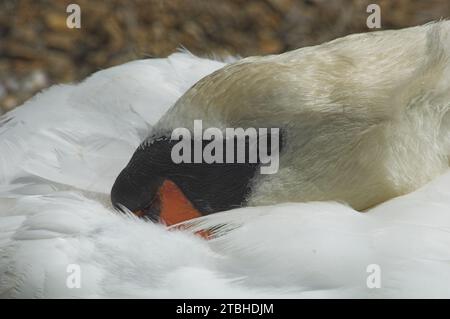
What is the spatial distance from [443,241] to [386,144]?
207mm

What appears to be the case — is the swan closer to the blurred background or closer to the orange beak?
the orange beak

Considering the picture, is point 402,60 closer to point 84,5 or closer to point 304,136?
point 304,136

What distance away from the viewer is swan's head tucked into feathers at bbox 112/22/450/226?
128 centimetres

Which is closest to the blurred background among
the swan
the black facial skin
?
the swan

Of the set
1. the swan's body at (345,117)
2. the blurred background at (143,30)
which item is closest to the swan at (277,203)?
the swan's body at (345,117)

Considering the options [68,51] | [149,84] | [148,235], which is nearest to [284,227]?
[148,235]

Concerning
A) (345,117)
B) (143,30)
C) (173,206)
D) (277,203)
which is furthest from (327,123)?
(143,30)

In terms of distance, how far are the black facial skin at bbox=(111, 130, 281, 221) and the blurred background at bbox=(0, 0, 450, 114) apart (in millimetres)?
1060

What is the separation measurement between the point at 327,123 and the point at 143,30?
1247mm

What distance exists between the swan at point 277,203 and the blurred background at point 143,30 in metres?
0.82

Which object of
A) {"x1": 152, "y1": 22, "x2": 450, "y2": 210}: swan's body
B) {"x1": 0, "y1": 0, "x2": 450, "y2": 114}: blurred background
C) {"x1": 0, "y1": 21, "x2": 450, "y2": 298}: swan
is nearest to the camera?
{"x1": 0, "y1": 21, "x2": 450, "y2": 298}: swan

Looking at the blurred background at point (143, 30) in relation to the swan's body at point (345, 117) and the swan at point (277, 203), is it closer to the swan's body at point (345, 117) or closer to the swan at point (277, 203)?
the swan at point (277, 203)

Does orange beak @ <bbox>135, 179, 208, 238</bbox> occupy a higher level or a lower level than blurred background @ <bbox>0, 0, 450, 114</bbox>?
lower

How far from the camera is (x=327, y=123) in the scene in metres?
1.30
